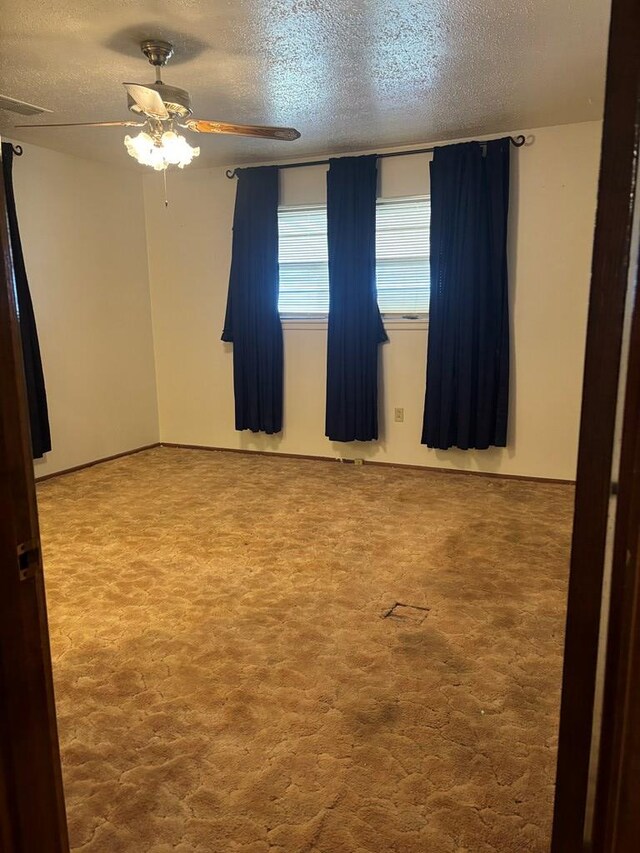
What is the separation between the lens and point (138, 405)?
5520 millimetres

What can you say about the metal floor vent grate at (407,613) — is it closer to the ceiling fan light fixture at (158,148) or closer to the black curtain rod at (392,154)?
the ceiling fan light fixture at (158,148)

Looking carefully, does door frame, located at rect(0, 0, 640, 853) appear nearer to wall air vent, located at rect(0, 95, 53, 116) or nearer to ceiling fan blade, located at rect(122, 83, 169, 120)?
ceiling fan blade, located at rect(122, 83, 169, 120)

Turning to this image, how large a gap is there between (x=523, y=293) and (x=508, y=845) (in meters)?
3.59

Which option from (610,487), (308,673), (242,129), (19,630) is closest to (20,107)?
(242,129)

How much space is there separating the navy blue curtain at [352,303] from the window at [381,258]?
0.14m

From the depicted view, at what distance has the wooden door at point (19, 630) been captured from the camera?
0.73m

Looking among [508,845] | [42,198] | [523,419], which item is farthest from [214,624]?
[42,198]

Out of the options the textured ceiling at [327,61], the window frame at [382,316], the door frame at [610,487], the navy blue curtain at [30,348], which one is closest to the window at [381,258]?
the window frame at [382,316]

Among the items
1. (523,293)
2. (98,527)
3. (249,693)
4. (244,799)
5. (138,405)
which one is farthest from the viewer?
(138,405)

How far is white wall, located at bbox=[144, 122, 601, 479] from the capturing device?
4094 mm

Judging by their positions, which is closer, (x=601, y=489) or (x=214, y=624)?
(x=601, y=489)

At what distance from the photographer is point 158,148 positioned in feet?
8.97

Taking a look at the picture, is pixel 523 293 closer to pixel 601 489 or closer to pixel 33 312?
pixel 33 312

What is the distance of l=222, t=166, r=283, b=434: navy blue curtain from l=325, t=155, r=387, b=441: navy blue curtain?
515 millimetres
